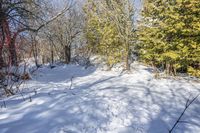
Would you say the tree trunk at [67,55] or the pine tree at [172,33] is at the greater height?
the pine tree at [172,33]

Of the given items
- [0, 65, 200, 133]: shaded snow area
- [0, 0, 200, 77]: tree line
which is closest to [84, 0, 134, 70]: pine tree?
[0, 0, 200, 77]: tree line

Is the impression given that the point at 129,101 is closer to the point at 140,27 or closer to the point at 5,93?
the point at 5,93

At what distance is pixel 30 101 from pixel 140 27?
33.7 feet

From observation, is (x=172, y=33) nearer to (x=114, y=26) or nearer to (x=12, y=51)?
(x=114, y=26)

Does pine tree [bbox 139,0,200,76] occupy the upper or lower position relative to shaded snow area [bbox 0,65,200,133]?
upper

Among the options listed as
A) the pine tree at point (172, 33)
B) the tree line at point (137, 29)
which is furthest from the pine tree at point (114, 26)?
the pine tree at point (172, 33)

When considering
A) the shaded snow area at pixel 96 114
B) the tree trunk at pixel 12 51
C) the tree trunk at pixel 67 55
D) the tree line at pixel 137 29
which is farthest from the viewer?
the tree trunk at pixel 67 55

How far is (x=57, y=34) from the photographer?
29.7 m

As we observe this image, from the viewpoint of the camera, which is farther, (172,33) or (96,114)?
(172,33)

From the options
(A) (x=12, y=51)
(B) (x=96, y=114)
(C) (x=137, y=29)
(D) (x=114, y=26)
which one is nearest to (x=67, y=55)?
(D) (x=114, y=26)

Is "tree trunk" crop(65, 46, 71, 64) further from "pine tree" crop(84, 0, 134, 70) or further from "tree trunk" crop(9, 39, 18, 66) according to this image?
"tree trunk" crop(9, 39, 18, 66)

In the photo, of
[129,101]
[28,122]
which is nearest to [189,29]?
[129,101]

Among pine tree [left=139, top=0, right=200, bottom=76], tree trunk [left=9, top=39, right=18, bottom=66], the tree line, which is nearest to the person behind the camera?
tree trunk [left=9, top=39, right=18, bottom=66]

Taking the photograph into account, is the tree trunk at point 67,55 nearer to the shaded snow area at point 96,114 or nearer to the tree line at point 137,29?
the tree line at point 137,29
